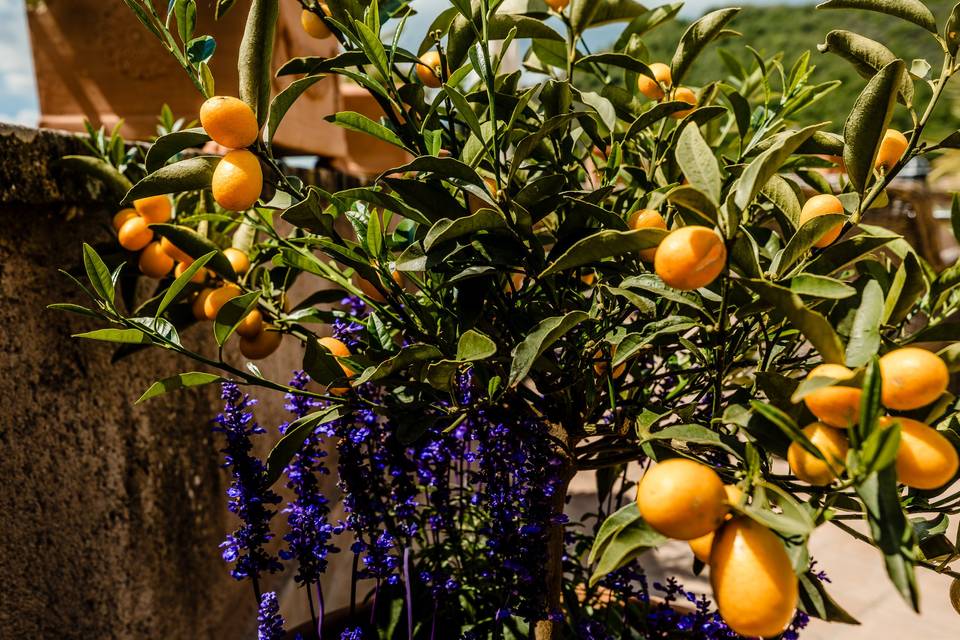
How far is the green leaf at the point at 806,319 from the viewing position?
0.34 meters

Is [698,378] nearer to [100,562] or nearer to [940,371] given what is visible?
[940,371]

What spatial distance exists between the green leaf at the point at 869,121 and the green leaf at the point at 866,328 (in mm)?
77

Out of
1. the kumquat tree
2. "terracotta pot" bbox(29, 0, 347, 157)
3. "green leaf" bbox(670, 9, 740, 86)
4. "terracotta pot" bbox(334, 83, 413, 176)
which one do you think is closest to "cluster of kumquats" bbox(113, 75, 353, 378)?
the kumquat tree

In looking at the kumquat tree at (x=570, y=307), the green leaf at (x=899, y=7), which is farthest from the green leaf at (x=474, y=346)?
the green leaf at (x=899, y=7)

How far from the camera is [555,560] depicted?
735mm

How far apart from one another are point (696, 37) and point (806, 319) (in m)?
0.33

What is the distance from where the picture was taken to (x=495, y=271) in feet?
1.64

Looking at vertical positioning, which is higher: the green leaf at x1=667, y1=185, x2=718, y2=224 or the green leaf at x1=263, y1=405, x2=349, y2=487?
the green leaf at x1=667, y1=185, x2=718, y2=224

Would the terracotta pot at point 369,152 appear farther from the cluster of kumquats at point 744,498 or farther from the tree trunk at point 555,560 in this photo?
the cluster of kumquats at point 744,498

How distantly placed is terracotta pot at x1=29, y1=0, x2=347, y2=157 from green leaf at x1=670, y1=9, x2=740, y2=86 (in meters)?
0.78

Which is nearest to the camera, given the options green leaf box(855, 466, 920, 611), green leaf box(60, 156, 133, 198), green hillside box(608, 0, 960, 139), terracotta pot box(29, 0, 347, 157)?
green leaf box(855, 466, 920, 611)

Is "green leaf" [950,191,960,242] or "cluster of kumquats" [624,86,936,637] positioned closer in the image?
"cluster of kumquats" [624,86,936,637]

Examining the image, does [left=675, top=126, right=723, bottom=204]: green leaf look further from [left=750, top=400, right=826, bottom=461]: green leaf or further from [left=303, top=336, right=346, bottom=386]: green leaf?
[left=303, top=336, right=346, bottom=386]: green leaf

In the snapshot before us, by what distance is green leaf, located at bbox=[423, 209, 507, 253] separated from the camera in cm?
43
